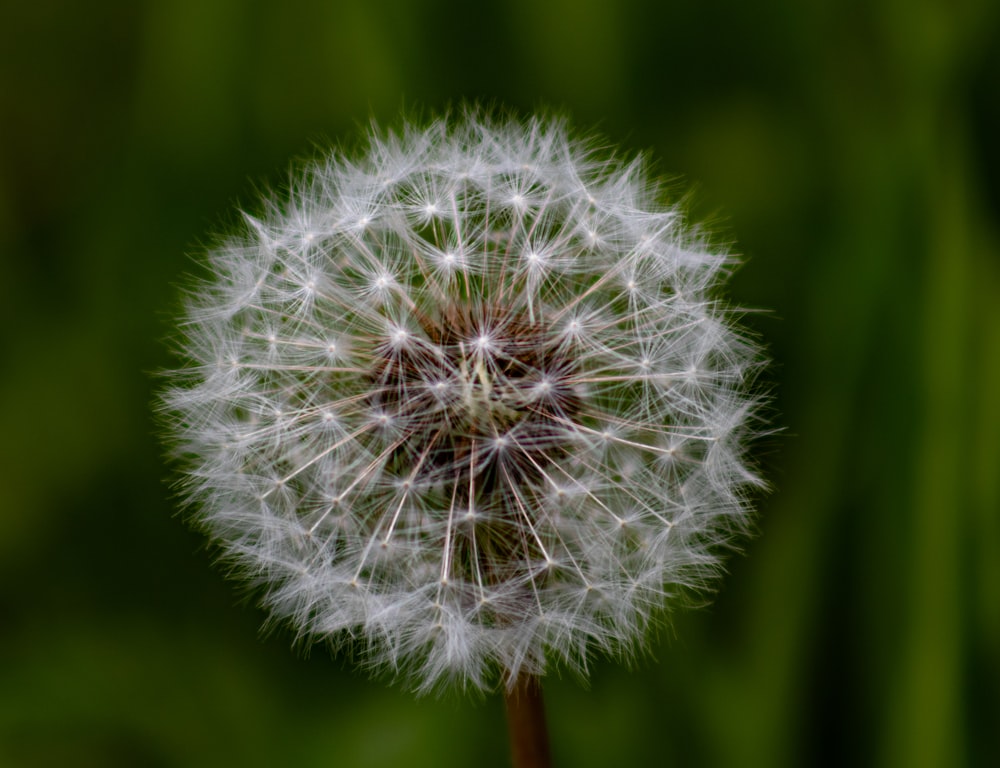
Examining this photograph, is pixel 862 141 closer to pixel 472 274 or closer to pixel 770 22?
pixel 770 22

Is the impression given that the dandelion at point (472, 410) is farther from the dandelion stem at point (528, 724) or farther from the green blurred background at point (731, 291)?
the green blurred background at point (731, 291)

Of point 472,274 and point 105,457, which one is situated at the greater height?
point 472,274

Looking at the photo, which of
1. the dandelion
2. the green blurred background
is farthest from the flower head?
the green blurred background

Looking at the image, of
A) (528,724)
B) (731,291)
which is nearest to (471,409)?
(528,724)

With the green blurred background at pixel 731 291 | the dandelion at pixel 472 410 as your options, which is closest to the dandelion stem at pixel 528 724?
the dandelion at pixel 472 410

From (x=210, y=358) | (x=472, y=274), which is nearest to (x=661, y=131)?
(x=472, y=274)

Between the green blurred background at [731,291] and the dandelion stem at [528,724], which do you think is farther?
the green blurred background at [731,291]

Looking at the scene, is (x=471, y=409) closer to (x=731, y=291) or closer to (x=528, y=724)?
(x=528, y=724)

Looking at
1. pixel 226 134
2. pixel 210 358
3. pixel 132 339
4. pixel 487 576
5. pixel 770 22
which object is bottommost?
pixel 487 576
